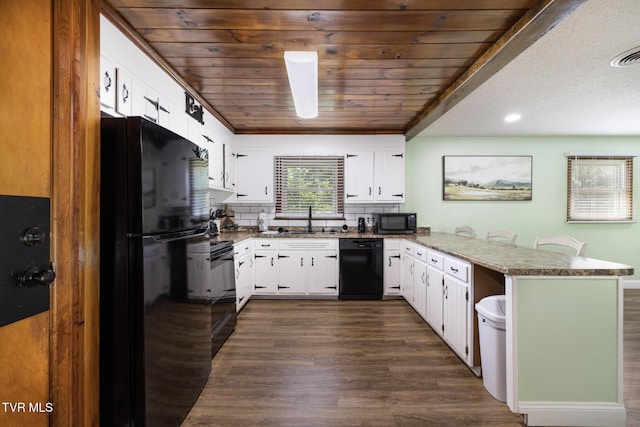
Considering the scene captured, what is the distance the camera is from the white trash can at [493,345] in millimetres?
1837

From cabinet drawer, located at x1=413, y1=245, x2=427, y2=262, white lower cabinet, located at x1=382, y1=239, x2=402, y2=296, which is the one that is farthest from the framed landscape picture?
cabinet drawer, located at x1=413, y1=245, x2=427, y2=262

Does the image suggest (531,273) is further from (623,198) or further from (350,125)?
(623,198)

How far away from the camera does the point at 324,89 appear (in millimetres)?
2826

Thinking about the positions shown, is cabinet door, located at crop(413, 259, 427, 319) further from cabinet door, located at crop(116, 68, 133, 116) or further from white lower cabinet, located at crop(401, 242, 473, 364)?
cabinet door, located at crop(116, 68, 133, 116)

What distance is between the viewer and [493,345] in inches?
73.5

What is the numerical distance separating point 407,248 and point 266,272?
6.03 ft

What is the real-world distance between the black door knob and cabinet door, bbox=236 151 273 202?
3213 millimetres

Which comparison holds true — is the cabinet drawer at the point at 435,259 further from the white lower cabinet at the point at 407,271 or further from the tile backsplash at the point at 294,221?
the tile backsplash at the point at 294,221

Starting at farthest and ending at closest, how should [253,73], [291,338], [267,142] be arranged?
[267,142] < [291,338] < [253,73]

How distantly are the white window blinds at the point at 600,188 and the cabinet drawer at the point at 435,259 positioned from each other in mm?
3069

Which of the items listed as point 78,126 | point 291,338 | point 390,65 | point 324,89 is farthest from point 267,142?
point 78,126

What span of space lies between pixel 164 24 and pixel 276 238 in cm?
259

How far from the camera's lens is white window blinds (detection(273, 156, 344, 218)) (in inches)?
171

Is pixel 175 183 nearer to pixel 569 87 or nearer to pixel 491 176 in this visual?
pixel 569 87
